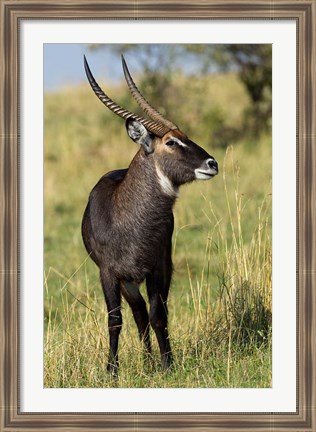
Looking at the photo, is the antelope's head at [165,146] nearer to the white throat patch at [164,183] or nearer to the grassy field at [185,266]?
the white throat patch at [164,183]

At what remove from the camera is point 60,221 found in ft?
49.4

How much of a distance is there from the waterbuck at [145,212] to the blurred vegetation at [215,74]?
10928 millimetres

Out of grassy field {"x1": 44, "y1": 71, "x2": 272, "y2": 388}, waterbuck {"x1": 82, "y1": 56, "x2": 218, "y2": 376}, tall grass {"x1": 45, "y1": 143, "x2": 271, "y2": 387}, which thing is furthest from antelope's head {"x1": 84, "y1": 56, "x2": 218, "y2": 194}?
grassy field {"x1": 44, "y1": 71, "x2": 272, "y2": 388}

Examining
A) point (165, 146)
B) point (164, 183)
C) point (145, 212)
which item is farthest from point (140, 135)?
point (145, 212)

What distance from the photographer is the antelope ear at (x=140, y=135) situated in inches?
290

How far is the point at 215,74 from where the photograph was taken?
806 inches

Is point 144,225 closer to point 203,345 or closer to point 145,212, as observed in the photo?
point 145,212

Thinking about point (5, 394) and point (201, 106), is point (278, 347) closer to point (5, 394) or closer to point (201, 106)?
point (5, 394)

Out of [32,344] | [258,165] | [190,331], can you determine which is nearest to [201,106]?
[258,165]

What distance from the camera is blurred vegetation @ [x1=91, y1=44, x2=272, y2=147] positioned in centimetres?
1903

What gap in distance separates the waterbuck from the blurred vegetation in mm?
10928

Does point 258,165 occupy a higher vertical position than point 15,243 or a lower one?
higher

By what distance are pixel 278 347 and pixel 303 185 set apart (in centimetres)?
123

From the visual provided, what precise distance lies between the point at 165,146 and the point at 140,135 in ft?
0.71
